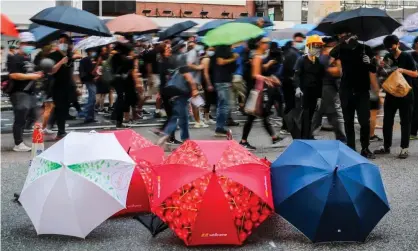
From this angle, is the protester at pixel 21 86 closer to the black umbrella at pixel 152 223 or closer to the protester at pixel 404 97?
the black umbrella at pixel 152 223

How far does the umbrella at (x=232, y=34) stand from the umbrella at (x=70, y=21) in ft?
6.60

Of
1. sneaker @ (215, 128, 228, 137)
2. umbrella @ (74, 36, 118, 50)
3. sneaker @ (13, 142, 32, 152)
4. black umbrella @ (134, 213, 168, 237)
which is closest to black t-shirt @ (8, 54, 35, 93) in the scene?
sneaker @ (13, 142, 32, 152)

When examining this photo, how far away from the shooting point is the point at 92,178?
5.05 meters

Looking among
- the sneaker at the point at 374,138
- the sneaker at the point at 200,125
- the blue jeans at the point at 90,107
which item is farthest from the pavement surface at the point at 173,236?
Answer: the blue jeans at the point at 90,107

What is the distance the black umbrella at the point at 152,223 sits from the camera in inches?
212

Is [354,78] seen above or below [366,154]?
above

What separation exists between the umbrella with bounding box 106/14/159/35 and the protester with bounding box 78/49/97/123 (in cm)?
108

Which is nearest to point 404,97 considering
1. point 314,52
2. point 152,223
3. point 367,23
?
point 367,23

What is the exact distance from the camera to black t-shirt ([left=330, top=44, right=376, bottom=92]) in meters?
8.42

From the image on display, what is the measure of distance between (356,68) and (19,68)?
4.87 m

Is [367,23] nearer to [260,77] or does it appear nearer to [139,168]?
[260,77]

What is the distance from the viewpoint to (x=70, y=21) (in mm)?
10016

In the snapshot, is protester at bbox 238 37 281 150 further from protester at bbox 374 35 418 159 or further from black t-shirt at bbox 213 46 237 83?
protester at bbox 374 35 418 159

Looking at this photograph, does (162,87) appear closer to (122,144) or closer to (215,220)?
(122,144)
